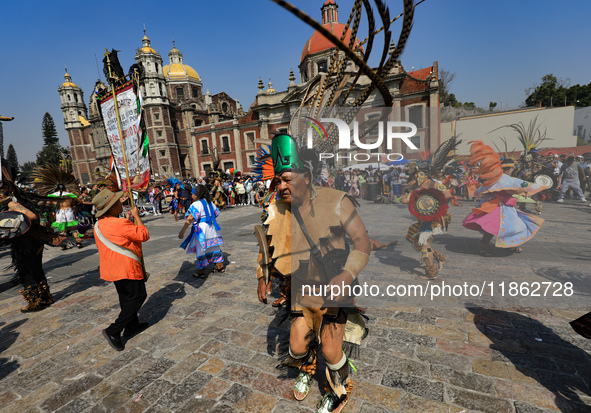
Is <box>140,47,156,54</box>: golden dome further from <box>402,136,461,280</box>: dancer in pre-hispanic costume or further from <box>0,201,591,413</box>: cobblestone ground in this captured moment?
<box>402,136,461,280</box>: dancer in pre-hispanic costume

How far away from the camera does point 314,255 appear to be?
6.56 ft

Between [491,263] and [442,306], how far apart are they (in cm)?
163

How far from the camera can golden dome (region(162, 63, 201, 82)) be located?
1809 inches

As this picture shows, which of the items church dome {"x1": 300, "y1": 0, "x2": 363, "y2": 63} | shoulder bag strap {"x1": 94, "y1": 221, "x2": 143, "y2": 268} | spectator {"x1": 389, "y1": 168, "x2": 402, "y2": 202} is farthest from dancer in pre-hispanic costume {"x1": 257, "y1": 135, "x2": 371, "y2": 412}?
church dome {"x1": 300, "y1": 0, "x2": 363, "y2": 63}

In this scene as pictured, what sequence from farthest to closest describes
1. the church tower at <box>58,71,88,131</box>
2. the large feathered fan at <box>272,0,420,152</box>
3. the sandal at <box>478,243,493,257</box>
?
1. the church tower at <box>58,71,88,131</box>
2. the sandal at <box>478,243,493,257</box>
3. the large feathered fan at <box>272,0,420,152</box>

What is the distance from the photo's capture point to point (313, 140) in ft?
7.26

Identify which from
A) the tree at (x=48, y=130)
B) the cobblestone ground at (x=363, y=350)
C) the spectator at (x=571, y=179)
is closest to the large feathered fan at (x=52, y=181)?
the cobblestone ground at (x=363, y=350)

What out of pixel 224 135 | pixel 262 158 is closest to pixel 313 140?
pixel 262 158

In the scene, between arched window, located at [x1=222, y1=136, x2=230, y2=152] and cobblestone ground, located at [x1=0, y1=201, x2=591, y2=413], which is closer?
cobblestone ground, located at [x1=0, y1=201, x2=591, y2=413]

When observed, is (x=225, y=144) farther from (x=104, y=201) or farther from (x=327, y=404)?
(x=327, y=404)

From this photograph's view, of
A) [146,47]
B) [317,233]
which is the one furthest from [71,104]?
[317,233]

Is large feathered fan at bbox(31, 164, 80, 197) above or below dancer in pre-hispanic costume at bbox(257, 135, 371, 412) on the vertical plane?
above

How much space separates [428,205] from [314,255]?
9.33ft

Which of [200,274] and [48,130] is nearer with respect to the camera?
[200,274]
